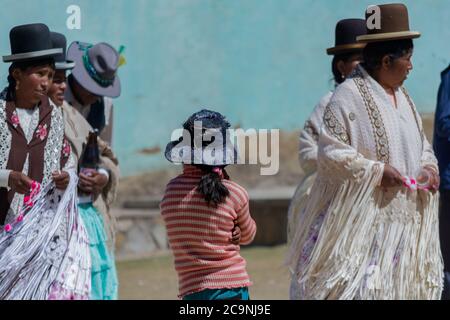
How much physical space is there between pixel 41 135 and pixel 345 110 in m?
1.65

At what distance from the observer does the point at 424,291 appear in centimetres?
748

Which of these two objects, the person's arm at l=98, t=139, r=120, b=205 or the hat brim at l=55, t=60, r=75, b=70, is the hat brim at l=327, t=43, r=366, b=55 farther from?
the hat brim at l=55, t=60, r=75, b=70

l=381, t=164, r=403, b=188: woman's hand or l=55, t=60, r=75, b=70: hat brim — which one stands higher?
l=55, t=60, r=75, b=70: hat brim

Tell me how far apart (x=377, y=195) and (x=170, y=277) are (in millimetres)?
5062

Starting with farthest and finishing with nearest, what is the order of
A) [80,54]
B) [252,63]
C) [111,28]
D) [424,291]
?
1. [252,63]
2. [111,28]
3. [80,54]
4. [424,291]

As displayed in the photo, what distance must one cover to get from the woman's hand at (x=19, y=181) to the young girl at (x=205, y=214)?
2.53ft

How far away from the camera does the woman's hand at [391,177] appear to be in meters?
7.30

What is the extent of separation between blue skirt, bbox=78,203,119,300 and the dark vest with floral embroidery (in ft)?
4.12

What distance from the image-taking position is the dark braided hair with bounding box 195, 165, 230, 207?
21.1 feet

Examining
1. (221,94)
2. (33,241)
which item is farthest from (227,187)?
(221,94)

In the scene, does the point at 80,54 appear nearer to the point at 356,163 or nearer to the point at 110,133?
the point at 110,133

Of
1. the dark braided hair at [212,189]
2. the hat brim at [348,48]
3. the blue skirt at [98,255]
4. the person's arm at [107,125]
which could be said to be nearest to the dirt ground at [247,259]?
the person's arm at [107,125]

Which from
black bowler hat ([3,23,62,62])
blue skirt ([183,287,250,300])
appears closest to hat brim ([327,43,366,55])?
black bowler hat ([3,23,62,62])

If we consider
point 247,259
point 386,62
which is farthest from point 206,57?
point 386,62
